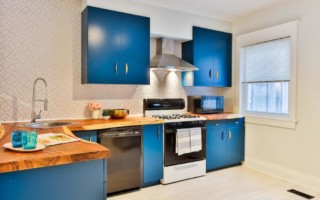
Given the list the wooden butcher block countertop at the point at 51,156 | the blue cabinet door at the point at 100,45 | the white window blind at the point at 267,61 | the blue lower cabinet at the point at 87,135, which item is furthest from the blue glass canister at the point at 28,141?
the white window blind at the point at 267,61

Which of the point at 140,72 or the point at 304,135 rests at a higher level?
the point at 140,72

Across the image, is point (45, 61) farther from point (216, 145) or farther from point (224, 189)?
point (224, 189)

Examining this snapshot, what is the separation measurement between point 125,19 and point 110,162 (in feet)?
6.15

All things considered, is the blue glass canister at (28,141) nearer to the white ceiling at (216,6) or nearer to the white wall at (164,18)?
the white wall at (164,18)

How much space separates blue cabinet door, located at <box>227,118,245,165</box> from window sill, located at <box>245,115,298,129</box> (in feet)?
0.49

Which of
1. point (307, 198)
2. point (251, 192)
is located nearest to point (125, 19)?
point (251, 192)

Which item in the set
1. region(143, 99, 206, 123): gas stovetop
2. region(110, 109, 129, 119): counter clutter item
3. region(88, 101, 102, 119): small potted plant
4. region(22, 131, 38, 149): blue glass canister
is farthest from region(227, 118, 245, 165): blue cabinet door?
region(22, 131, 38, 149): blue glass canister

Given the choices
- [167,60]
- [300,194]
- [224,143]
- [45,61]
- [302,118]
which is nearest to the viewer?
[300,194]

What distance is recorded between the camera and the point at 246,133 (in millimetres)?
3904

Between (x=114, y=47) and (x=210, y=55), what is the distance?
1724 millimetres

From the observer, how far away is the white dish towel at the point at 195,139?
10.7 feet

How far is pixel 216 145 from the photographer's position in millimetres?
3602

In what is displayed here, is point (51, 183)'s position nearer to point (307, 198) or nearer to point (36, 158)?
point (36, 158)

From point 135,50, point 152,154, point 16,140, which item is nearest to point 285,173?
point 152,154
